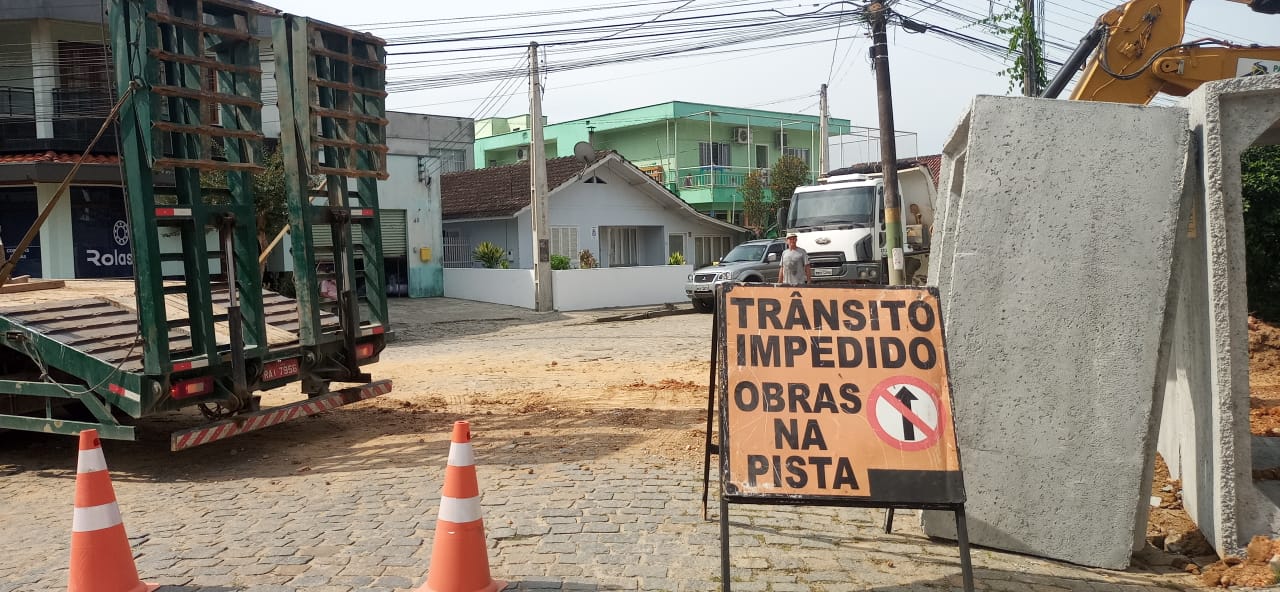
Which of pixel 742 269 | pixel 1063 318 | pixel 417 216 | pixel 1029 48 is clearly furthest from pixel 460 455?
pixel 417 216

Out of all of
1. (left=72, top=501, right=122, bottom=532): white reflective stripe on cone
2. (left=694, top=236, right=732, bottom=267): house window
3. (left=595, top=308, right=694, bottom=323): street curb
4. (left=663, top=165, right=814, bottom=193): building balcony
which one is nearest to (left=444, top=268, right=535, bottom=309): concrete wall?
(left=595, top=308, right=694, bottom=323): street curb

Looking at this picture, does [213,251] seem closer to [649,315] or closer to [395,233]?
[649,315]

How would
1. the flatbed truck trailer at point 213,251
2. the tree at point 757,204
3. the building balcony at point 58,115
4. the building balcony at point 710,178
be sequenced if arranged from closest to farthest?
the flatbed truck trailer at point 213,251, the building balcony at point 58,115, the tree at point 757,204, the building balcony at point 710,178

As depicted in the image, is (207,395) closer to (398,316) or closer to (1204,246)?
(1204,246)

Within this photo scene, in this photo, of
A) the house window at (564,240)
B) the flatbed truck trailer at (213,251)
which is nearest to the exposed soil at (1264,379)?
the flatbed truck trailer at (213,251)

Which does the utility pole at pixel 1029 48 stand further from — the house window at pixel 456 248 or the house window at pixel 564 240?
the house window at pixel 456 248

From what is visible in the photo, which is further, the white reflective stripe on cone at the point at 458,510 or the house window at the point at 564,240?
the house window at the point at 564,240

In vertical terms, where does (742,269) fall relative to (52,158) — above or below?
below

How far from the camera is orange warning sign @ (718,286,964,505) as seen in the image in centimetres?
416

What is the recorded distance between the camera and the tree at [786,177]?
36.8 metres

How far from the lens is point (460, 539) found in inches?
172

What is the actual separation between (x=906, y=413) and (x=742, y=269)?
18058mm

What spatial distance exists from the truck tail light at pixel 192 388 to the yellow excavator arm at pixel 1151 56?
352 inches

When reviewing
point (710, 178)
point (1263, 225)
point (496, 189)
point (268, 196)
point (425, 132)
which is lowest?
point (1263, 225)
